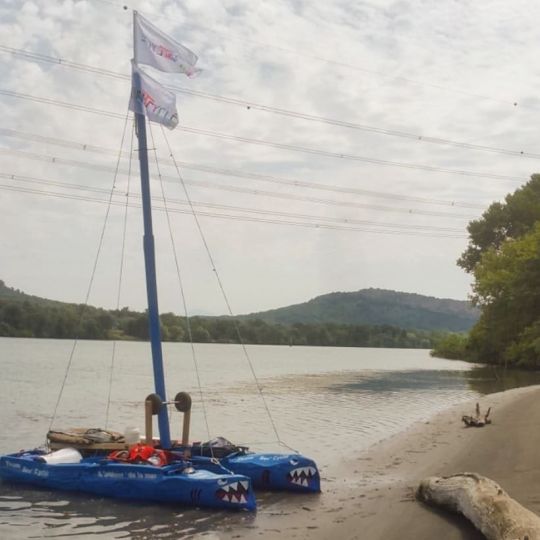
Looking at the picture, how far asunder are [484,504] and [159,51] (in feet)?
48.4

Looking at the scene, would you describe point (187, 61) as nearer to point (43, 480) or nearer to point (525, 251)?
point (43, 480)

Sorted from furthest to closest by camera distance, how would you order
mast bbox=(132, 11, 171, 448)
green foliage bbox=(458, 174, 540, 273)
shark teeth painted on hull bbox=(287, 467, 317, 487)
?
1. green foliage bbox=(458, 174, 540, 273)
2. mast bbox=(132, 11, 171, 448)
3. shark teeth painted on hull bbox=(287, 467, 317, 487)

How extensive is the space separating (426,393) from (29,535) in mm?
42193

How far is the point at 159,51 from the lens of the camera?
2091 centimetres

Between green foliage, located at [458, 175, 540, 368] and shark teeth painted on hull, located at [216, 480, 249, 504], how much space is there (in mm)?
59503

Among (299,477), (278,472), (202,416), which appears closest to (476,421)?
(299,477)

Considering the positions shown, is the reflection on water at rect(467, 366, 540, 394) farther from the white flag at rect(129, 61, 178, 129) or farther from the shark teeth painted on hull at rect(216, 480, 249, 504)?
the shark teeth painted on hull at rect(216, 480, 249, 504)

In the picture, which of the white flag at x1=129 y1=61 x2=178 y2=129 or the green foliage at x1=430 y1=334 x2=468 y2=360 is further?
the green foliage at x1=430 y1=334 x2=468 y2=360

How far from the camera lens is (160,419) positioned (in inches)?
764

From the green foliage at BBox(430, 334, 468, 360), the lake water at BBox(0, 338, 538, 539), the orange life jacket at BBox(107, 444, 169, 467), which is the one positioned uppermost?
the green foliage at BBox(430, 334, 468, 360)

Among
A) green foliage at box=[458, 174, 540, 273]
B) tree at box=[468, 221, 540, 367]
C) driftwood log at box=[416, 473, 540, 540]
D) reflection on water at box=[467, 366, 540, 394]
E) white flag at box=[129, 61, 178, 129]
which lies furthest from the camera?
green foliage at box=[458, 174, 540, 273]

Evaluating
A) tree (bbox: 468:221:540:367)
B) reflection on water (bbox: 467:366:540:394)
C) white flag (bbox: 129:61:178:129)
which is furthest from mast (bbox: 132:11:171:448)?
tree (bbox: 468:221:540:367)

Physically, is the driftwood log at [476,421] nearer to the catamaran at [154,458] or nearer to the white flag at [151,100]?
the catamaran at [154,458]

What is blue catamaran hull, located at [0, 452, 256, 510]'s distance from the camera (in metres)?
16.4
